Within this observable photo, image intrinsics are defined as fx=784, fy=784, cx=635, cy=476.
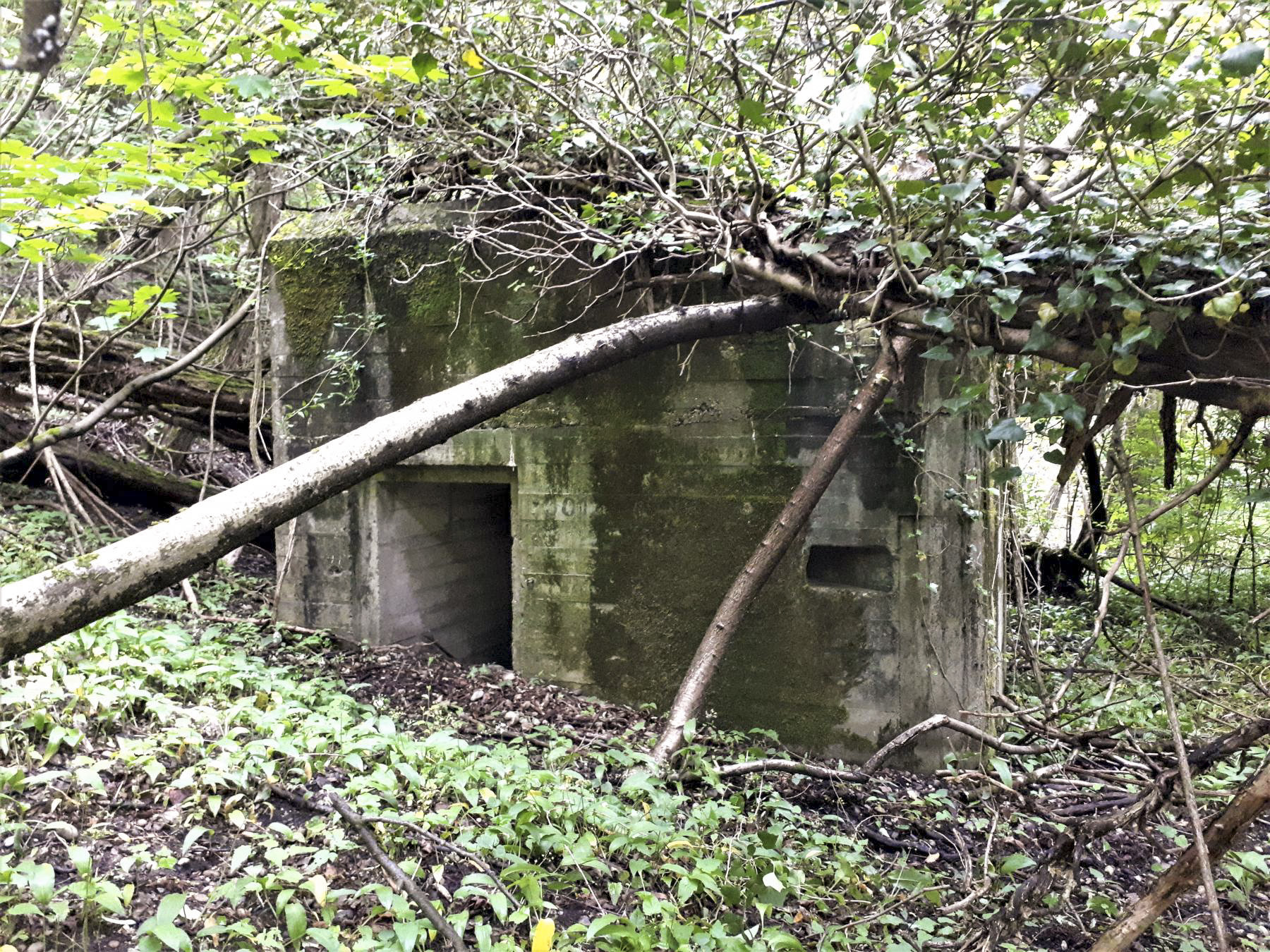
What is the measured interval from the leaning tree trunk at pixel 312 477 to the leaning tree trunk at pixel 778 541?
0.40m

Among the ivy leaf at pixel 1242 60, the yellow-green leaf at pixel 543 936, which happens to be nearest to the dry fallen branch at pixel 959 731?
the yellow-green leaf at pixel 543 936

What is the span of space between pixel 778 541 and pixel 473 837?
1.89 meters

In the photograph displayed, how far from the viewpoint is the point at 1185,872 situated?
2.23m

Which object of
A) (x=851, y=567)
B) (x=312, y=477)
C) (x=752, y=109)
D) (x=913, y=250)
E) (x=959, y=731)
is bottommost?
(x=959, y=731)

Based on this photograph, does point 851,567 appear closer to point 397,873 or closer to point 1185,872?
point 1185,872

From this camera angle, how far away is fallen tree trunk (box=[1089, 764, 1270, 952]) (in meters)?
2.13

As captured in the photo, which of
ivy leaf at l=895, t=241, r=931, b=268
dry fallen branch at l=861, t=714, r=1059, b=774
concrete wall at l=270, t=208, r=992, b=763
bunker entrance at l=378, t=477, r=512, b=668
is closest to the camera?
ivy leaf at l=895, t=241, r=931, b=268

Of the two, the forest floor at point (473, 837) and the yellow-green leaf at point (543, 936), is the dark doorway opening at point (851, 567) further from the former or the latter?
the yellow-green leaf at point (543, 936)

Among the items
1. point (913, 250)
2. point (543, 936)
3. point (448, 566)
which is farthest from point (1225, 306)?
point (448, 566)

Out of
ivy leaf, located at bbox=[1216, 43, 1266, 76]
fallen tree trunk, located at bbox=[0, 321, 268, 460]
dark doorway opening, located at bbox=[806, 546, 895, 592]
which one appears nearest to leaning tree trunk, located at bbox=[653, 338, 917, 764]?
dark doorway opening, located at bbox=[806, 546, 895, 592]

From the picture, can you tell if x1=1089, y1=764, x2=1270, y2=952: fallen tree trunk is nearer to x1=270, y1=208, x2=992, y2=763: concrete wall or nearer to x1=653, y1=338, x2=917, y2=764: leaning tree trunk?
x1=270, y1=208, x2=992, y2=763: concrete wall

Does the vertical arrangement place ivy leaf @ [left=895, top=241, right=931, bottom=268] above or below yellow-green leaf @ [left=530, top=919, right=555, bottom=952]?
above

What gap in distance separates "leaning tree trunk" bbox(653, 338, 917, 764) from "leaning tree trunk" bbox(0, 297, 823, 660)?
402 millimetres

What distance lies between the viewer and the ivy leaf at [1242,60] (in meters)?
1.90
